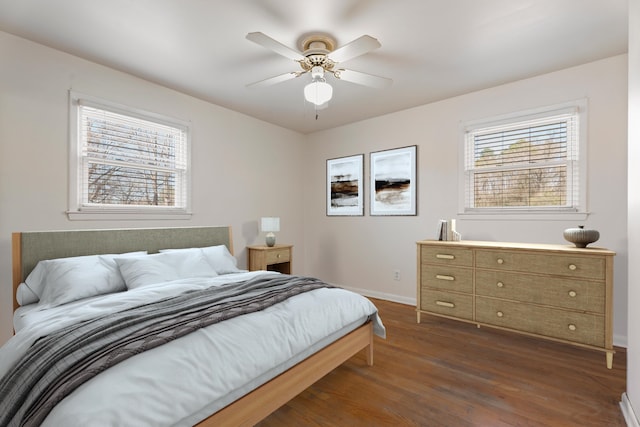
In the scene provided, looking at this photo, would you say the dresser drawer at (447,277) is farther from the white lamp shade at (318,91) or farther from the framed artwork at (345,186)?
the white lamp shade at (318,91)

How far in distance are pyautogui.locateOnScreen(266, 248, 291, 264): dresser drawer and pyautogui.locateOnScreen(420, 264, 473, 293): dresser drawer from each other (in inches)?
72.6

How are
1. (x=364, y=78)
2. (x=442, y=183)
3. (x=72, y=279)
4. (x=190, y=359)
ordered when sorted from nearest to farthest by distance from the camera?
(x=190, y=359), (x=72, y=279), (x=364, y=78), (x=442, y=183)

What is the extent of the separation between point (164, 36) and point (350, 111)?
7.85 ft

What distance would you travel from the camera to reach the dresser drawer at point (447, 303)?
10.2 feet

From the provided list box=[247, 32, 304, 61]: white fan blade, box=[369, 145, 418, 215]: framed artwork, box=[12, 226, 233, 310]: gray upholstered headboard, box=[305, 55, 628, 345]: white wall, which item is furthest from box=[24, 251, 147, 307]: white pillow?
box=[369, 145, 418, 215]: framed artwork

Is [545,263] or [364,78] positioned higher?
[364,78]

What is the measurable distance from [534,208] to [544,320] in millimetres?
1166

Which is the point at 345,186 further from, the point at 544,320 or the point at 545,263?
the point at 544,320

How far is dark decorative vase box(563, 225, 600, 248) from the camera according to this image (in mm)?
2588

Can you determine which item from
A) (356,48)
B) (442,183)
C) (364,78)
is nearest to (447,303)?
(442,183)

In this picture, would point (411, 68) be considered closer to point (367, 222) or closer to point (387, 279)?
point (367, 222)

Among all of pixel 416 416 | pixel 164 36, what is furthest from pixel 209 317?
pixel 164 36

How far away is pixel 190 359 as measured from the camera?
4.48ft

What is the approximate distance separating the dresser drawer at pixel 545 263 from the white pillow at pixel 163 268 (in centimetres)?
265
